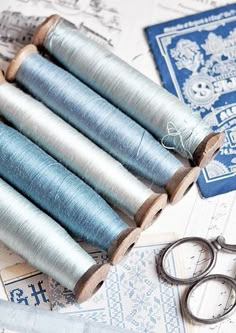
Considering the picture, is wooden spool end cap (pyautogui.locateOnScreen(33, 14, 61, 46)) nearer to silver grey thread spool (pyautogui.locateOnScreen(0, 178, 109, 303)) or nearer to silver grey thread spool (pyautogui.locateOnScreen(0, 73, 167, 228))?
silver grey thread spool (pyautogui.locateOnScreen(0, 73, 167, 228))

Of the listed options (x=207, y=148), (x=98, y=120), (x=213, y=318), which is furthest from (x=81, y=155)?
(x=213, y=318)

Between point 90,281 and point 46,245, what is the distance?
0.27ft

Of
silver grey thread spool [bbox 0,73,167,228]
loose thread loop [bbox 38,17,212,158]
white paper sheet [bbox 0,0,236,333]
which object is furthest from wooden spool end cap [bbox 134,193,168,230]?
white paper sheet [bbox 0,0,236,333]

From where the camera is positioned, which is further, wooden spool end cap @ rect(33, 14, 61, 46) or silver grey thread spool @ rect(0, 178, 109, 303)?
wooden spool end cap @ rect(33, 14, 61, 46)

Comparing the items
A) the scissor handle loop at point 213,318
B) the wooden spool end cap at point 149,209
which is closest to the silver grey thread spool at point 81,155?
the wooden spool end cap at point 149,209

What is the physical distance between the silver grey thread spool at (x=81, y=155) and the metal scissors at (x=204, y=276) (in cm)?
6

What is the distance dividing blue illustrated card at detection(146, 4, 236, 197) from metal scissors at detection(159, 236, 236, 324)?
9 cm

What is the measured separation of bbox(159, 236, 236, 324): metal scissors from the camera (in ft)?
3.71

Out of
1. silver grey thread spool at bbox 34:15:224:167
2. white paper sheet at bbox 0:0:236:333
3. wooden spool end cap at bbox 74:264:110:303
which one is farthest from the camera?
white paper sheet at bbox 0:0:236:333

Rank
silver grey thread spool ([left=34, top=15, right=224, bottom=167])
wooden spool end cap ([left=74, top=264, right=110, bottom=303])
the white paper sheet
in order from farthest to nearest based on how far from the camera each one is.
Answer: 1. the white paper sheet
2. silver grey thread spool ([left=34, top=15, right=224, bottom=167])
3. wooden spool end cap ([left=74, top=264, right=110, bottom=303])

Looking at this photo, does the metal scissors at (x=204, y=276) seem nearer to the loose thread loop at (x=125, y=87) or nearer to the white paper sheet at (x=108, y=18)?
the loose thread loop at (x=125, y=87)

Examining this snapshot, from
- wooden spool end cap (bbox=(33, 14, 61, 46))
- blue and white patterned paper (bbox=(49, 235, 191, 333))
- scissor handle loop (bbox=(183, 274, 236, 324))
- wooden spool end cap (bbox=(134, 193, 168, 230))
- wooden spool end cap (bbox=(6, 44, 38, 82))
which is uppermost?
wooden spool end cap (bbox=(33, 14, 61, 46))

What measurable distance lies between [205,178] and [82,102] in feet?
0.73

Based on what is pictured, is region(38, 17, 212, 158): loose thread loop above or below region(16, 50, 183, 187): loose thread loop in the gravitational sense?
above
